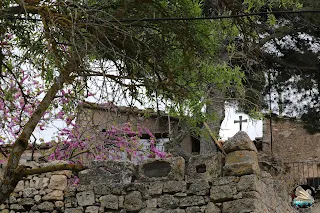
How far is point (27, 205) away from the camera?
801 centimetres

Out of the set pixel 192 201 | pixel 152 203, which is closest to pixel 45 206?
pixel 152 203

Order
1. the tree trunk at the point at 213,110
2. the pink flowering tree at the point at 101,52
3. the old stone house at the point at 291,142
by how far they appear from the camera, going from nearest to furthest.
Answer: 1. the pink flowering tree at the point at 101,52
2. the tree trunk at the point at 213,110
3. the old stone house at the point at 291,142

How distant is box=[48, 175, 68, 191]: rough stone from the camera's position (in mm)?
7961

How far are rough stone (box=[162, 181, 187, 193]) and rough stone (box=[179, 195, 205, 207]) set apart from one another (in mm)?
118

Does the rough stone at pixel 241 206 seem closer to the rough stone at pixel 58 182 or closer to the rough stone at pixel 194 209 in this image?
the rough stone at pixel 194 209

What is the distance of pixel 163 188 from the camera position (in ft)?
24.6

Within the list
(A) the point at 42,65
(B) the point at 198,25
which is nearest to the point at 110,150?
(B) the point at 198,25

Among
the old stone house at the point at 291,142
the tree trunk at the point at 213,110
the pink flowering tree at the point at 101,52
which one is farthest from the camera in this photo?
the old stone house at the point at 291,142

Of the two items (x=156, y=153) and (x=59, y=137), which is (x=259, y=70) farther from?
(x=59, y=137)

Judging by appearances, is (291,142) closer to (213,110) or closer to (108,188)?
(213,110)

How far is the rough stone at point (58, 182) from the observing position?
796cm

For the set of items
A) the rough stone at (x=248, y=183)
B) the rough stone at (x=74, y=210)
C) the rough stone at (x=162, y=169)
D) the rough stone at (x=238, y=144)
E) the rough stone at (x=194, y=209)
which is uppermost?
the rough stone at (x=238, y=144)

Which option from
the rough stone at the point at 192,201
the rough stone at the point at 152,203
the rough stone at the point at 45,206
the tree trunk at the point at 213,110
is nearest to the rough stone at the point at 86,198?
the rough stone at the point at 45,206

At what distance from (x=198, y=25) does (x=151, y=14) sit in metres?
0.62
